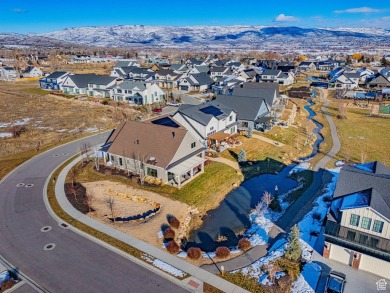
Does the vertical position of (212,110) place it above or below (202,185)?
above

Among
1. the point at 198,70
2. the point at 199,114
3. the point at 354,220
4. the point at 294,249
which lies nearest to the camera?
the point at 354,220

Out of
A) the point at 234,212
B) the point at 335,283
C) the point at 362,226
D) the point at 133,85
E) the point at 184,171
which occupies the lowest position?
the point at 234,212

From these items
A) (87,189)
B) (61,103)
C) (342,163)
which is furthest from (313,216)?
(61,103)

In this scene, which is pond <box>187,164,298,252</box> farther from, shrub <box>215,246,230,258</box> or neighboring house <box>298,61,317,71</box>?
neighboring house <box>298,61,317,71</box>

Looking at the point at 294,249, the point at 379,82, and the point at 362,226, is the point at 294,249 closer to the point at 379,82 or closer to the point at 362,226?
the point at 362,226

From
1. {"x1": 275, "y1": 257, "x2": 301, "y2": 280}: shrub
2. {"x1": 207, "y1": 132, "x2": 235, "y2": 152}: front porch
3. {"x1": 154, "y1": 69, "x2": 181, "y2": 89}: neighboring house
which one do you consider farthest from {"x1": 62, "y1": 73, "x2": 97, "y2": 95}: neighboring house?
{"x1": 275, "y1": 257, "x2": 301, "y2": 280}: shrub

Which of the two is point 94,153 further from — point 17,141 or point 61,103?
point 61,103

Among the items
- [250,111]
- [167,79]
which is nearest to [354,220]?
[250,111]

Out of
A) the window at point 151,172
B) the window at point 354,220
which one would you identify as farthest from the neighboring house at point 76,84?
the window at point 354,220
